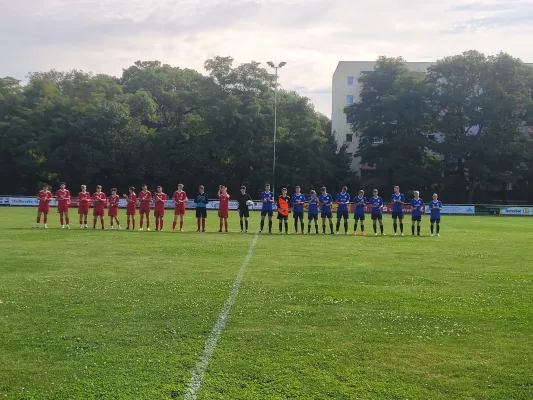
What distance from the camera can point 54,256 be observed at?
1315 centimetres

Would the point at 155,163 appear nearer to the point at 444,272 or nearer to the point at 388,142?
the point at 388,142

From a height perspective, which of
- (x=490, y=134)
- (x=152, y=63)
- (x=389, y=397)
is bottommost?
(x=389, y=397)

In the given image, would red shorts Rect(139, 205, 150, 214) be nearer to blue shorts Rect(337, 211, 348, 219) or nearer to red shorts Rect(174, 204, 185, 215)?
red shorts Rect(174, 204, 185, 215)

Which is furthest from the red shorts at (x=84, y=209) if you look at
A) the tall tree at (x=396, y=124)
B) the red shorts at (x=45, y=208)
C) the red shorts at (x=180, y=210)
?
the tall tree at (x=396, y=124)

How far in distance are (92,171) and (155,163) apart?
19.6 feet

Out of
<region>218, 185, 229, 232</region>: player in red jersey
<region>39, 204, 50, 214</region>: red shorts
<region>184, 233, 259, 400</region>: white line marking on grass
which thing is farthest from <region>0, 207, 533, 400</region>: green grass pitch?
<region>39, 204, 50, 214</region>: red shorts

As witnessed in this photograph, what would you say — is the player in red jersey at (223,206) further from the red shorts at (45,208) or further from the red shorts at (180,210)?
the red shorts at (45,208)

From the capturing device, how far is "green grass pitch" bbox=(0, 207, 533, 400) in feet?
16.0

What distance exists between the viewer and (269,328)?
6641mm

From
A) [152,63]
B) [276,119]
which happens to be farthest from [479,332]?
[152,63]

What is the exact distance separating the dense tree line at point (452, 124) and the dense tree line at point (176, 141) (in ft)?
21.4

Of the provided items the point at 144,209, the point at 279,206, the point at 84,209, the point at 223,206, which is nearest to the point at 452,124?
the point at 279,206

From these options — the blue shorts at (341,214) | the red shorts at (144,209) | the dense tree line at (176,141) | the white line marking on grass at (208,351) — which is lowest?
the white line marking on grass at (208,351)

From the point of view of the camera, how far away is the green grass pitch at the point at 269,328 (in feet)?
16.0
